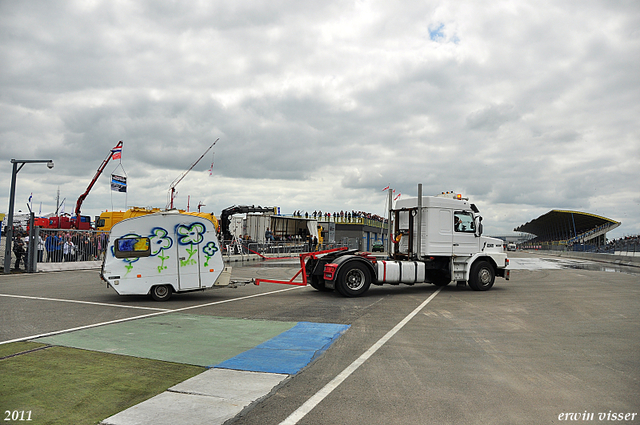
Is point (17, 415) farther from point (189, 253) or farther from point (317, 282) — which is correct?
point (317, 282)

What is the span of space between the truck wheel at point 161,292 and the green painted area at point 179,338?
278 centimetres

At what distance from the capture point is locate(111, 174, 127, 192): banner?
36.2 metres

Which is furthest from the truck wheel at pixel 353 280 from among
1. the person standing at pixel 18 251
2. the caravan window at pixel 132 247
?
the person standing at pixel 18 251

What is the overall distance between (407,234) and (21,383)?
38.9 feet

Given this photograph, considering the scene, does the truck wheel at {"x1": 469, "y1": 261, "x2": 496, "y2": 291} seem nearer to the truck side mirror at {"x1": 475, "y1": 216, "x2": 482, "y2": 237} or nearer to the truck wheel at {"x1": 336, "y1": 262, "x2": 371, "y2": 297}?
the truck side mirror at {"x1": 475, "y1": 216, "x2": 482, "y2": 237}

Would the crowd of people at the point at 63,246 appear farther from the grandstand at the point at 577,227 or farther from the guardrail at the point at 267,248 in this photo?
the grandstand at the point at 577,227

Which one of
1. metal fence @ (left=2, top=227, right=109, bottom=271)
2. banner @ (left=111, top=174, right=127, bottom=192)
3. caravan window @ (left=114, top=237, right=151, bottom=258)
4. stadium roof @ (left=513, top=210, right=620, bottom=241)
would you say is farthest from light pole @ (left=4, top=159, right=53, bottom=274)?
stadium roof @ (left=513, top=210, right=620, bottom=241)

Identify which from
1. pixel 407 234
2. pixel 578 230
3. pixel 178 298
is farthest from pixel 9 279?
pixel 578 230

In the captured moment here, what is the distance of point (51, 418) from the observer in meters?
4.18

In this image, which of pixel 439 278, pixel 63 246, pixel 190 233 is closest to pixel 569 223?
pixel 439 278

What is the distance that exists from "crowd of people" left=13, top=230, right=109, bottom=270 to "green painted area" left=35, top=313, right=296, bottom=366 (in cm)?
1318

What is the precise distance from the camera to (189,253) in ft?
40.4

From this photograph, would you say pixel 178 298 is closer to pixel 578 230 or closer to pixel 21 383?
pixel 21 383

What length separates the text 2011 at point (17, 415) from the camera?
4.16 meters
